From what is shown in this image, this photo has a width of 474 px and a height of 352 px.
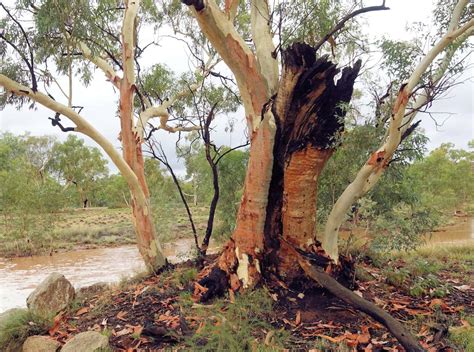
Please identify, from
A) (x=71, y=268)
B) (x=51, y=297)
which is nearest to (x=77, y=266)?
(x=71, y=268)

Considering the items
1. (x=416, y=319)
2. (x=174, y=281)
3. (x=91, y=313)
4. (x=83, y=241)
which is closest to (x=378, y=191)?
(x=416, y=319)

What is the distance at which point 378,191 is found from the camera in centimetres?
544

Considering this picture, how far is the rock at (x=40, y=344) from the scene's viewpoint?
3.49m

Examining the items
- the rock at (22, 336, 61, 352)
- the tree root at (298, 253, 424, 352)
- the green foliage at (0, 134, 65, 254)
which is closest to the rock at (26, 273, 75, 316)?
the rock at (22, 336, 61, 352)

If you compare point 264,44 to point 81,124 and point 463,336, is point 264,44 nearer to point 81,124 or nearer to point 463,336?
point 81,124

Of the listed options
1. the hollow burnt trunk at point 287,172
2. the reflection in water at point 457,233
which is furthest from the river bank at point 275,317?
the reflection in water at point 457,233

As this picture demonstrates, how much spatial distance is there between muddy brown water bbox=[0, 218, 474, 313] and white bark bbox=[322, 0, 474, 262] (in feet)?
12.5

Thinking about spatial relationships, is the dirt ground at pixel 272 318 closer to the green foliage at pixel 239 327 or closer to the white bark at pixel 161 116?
the green foliage at pixel 239 327

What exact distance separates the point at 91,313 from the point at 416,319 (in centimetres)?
305

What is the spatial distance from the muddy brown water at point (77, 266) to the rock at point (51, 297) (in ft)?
8.23

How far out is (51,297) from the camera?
14.9 feet

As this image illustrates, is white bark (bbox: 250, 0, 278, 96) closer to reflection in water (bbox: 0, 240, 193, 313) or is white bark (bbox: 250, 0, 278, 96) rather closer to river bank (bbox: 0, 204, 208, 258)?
reflection in water (bbox: 0, 240, 193, 313)

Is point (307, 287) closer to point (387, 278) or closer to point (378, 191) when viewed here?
point (387, 278)

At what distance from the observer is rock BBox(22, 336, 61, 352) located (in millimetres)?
3486
